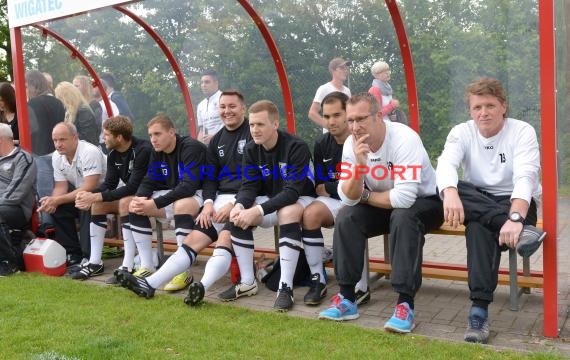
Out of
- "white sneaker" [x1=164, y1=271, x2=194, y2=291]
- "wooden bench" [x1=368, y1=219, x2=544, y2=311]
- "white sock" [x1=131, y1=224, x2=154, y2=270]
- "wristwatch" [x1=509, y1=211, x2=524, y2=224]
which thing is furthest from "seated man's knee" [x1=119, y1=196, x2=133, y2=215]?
"wristwatch" [x1=509, y1=211, x2=524, y2=224]

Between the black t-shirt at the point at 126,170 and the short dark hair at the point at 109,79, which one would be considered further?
the short dark hair at the point at 109,79

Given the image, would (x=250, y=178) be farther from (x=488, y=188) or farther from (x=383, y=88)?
(x=488, y=188)

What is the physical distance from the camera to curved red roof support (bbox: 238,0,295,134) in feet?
18.8

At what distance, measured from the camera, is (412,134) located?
13.1 feet

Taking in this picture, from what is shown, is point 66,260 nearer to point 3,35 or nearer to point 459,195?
point 459,195

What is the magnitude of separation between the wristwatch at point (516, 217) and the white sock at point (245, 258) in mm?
1888

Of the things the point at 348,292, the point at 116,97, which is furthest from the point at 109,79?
the point at 348,292

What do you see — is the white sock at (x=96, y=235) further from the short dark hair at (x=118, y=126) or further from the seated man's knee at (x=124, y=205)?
the short dark hair at (x=118, y=126)

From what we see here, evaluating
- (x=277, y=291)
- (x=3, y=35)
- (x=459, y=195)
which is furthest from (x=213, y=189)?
(x=3, y=35)

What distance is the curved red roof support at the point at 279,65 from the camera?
5730 millimetres

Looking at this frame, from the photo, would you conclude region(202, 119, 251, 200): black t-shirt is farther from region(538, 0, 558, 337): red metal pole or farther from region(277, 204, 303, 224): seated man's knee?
region(538, 0, 558, 337): red metal pole

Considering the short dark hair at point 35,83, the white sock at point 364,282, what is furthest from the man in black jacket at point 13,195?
the white sock at point 364,282

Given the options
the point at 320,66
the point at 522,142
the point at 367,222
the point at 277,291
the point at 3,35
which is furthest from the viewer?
the point at 3,35

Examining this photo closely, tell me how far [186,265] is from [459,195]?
207 cm
